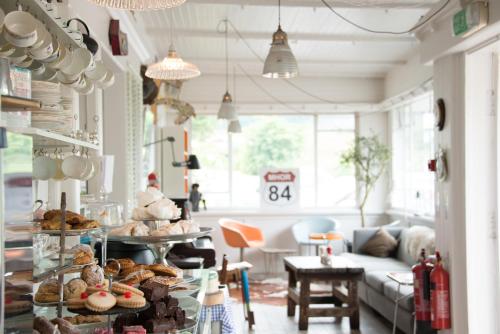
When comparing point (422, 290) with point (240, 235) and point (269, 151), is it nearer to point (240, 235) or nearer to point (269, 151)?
point (240, 235)

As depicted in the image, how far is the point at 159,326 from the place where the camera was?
1790 millimetres

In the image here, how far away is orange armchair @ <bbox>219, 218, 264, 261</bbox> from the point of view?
300 inches

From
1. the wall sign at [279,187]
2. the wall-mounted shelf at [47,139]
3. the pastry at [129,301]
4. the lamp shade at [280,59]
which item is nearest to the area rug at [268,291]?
the wall sign at [279,187]

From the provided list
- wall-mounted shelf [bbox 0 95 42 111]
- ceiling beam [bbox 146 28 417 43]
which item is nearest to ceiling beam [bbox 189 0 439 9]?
ceiling beam [bbox 146 28 417 43]

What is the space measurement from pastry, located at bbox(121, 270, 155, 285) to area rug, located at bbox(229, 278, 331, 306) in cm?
446

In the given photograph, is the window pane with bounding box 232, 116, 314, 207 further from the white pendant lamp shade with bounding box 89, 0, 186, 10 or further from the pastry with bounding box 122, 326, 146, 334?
the pastry with bounding box 122, 326, 146, 334

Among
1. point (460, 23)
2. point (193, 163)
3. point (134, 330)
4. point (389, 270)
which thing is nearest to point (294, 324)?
point (389, 270)

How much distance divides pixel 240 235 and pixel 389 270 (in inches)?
86.9

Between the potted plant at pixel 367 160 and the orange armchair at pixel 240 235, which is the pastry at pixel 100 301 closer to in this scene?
the orange armchair at pixel 240 235

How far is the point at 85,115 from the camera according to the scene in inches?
148

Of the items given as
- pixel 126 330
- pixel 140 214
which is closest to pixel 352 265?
pixel 140 214

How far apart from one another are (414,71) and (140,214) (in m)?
5.63

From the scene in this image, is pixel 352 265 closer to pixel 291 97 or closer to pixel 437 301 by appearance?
pixel 437 301

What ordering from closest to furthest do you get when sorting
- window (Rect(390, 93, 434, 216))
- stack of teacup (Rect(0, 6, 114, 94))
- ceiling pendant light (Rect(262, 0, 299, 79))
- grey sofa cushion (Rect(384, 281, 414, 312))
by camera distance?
stack of teacup (Rect(0, 6, 114, 94))
ceiling pendant light (Rect(262, 0, 299, 79))
grey sofa cushion (Rect(384, 281, 414, 312))
window (Rect(390, 93, 434, 216))
